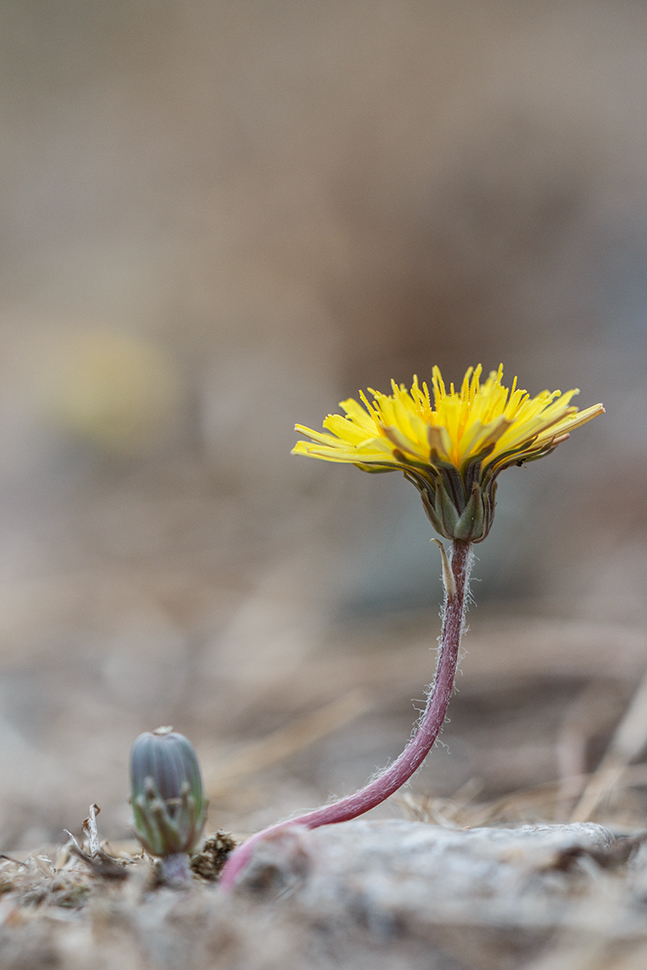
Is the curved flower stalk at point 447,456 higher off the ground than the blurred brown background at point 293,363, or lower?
lower

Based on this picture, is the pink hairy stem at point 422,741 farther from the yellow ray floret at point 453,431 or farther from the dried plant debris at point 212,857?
the yellow ray floret at point 453,431

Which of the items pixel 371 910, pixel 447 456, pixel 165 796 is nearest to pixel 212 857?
pixel 165 796

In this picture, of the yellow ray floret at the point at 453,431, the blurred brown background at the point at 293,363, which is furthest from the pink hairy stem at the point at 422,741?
the blurred brown background at the point at 293,363

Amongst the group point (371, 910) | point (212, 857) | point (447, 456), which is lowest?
point (371, 910)

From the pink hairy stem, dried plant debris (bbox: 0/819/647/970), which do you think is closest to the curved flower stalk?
the pink hairy stem

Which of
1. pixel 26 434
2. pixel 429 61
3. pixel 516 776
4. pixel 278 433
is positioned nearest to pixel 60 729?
pixel 516 776

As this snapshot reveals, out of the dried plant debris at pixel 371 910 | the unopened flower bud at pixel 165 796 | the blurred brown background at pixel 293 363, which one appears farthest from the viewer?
the blurred brown background at pixel 293 363

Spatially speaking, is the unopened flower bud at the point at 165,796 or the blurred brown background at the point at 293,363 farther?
the blurred brown background at the point at 293,363

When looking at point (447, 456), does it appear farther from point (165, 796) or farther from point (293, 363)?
point (293, 363)
